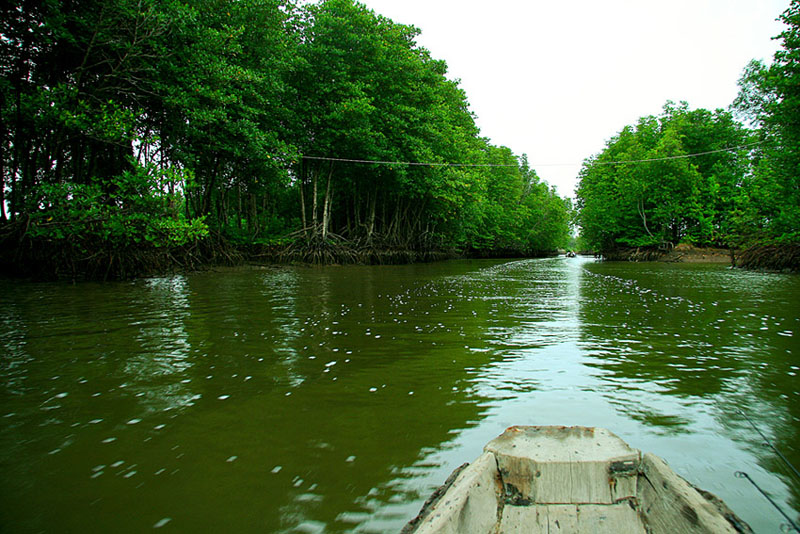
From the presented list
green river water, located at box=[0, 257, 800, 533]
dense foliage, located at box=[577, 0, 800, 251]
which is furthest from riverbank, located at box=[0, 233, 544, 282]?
dense foliage, located at box=[577, 0, 800, 251]

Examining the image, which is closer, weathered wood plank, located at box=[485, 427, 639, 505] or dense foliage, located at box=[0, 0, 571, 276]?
weathered wood plank, located at box=[485, 427, 639, 505]

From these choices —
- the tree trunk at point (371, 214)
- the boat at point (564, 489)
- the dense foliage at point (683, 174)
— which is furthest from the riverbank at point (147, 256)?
the dense foliage at point (683, 174)

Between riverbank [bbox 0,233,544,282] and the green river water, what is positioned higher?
riverbank [bbox 0,233,544,282]

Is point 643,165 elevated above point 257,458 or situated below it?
above

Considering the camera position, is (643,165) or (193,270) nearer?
(193,270)

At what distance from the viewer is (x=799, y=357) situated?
409 cm

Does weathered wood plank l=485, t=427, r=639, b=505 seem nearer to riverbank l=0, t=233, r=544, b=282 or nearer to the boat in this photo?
the boat


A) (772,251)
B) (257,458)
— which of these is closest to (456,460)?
(257,458)

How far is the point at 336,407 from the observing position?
292 cm

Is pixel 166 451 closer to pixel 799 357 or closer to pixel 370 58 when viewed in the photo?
pixel 799 357

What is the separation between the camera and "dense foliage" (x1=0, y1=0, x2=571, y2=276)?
1157 cm

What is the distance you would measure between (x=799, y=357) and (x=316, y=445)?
4.63 meters

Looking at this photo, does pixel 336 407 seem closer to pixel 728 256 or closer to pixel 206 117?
pixel 206 117

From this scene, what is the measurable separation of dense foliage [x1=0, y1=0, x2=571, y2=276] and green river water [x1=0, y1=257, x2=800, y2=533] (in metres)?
6.99
